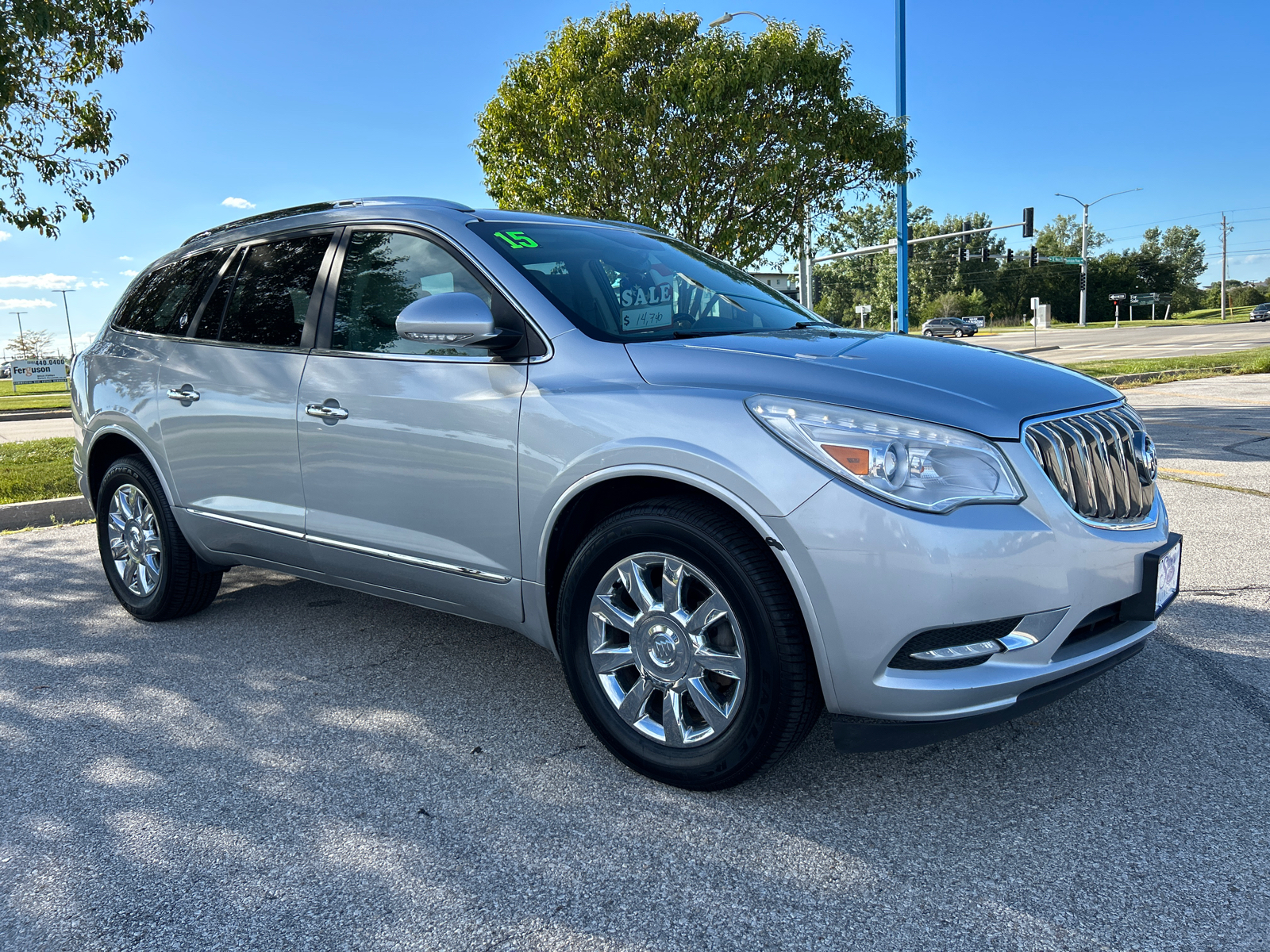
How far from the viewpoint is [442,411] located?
3.26 meters

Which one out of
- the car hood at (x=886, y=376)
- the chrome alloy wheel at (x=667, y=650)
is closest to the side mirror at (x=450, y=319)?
the car hood at (x=886, y=376)

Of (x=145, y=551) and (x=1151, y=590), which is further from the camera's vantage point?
(x=145, y=551)

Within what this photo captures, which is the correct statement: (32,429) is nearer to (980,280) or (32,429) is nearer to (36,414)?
(36,414)

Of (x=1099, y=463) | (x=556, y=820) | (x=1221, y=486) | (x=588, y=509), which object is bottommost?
(x=556, y=820)

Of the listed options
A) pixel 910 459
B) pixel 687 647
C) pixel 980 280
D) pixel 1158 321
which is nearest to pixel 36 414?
pixel 687 647

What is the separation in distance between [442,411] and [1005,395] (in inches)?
70.4

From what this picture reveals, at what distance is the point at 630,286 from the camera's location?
354 centimetres

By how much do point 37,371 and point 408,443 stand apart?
3408 inches

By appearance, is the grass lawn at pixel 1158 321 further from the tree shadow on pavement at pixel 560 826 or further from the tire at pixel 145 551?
the tire at pixel 145 551

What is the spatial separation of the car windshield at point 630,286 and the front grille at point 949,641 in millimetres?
1282

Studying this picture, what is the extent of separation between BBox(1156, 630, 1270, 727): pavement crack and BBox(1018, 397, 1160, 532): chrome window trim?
2.77 ft

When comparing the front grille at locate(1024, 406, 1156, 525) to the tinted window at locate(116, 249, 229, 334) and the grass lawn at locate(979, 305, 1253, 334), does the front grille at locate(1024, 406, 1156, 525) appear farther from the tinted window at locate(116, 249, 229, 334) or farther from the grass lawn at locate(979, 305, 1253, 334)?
the grass lawn at locate(979, 305, 1253, 334)

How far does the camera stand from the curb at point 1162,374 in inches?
686

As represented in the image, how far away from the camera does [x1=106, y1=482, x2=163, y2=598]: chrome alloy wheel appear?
4.67 m
